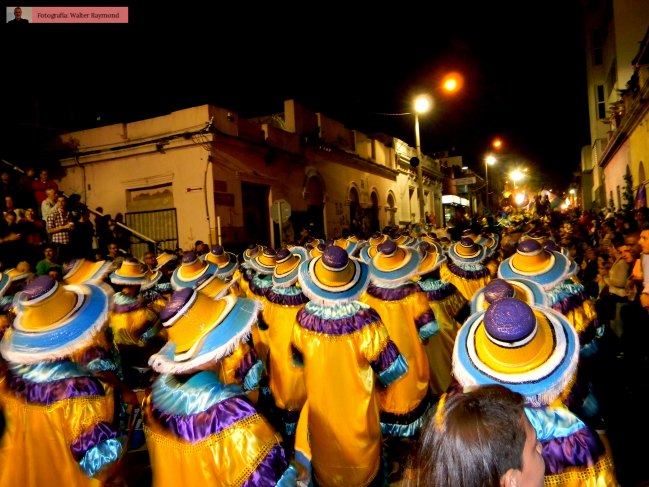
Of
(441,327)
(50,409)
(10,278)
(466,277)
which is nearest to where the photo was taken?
(50,409)

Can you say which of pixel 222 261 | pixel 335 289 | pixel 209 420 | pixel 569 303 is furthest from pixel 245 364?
pixel 222 261

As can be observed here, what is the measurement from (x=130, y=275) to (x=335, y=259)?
376cm

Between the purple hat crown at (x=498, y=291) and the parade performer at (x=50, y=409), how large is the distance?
98.7 inches

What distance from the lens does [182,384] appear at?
2.31 m

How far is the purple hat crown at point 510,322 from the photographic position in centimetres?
210

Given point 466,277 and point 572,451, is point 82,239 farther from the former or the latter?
point 572,451

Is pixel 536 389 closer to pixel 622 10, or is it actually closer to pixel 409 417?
pixel 409 417

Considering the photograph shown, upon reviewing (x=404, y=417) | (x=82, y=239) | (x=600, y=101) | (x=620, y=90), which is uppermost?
(x=600, y=101)

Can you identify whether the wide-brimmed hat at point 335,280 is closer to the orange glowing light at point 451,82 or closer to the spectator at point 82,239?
the spectator at point 82,239

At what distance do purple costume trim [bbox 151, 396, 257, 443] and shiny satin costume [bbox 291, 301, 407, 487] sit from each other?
5.67 ft

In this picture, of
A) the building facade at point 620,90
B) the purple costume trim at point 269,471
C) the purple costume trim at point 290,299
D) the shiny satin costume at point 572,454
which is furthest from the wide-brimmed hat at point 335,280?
the building facade at point 620,90

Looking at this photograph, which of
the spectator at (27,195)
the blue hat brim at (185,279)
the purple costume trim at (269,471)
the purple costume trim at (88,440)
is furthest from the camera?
the spectator at (27,195)

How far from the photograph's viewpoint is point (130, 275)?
256 inches

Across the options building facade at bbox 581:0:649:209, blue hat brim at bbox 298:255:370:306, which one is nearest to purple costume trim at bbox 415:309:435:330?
blue hat brim at bbox 298:255:370:306
